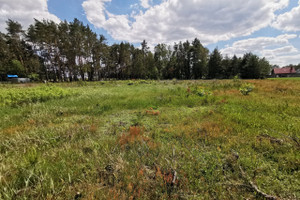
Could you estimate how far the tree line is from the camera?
34344 mm

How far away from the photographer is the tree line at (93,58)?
34344mm

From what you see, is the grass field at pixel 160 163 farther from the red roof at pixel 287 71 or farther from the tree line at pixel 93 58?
the red roof at pixel 287 71

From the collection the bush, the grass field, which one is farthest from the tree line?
the grass field

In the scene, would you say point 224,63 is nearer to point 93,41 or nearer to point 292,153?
point 93,41

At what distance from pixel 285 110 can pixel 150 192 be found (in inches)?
319

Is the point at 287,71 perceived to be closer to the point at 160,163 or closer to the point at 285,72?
the point at 285,72

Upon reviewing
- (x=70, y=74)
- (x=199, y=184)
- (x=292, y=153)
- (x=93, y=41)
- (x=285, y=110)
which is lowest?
(x=199, y=184)

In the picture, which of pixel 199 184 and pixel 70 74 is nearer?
pixel 199 184

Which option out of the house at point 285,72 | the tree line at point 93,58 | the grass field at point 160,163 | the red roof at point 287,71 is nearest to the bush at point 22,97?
the grass field at point 160,163

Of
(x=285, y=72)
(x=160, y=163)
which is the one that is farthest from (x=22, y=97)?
(x=285, y=72)

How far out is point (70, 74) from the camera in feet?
125

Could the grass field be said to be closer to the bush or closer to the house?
the bush

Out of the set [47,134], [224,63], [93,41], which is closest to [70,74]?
[93,41]

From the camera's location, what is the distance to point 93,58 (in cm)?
4338
